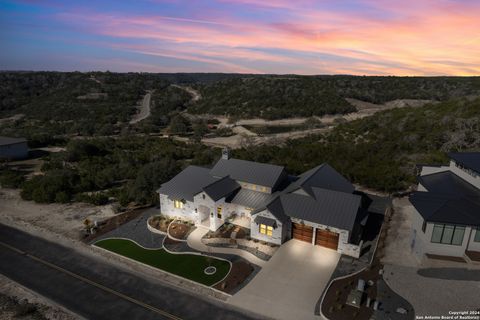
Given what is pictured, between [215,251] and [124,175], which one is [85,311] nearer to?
[215,251]

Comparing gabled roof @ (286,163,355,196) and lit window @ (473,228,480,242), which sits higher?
gabled roof @ (286,163,355,196)

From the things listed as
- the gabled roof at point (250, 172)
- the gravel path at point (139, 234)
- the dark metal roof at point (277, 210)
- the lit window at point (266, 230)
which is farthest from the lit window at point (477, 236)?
the gravel path at point (139, 234)

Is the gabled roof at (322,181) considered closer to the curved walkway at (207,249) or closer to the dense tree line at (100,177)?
the curved walkway at (207,249)

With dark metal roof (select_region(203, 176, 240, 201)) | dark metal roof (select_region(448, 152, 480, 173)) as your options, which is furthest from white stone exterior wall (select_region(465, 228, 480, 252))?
dark metal roof (select_region(203, 176, 240, 201))

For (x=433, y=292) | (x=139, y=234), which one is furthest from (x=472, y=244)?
(x=139, y=234)

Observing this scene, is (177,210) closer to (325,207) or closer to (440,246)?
(325,207)

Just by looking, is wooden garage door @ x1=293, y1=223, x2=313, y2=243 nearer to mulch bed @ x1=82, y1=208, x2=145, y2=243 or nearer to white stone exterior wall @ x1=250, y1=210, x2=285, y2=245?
white stone exterior wall @ x1=250, y1=210, x2=285, y2=245
